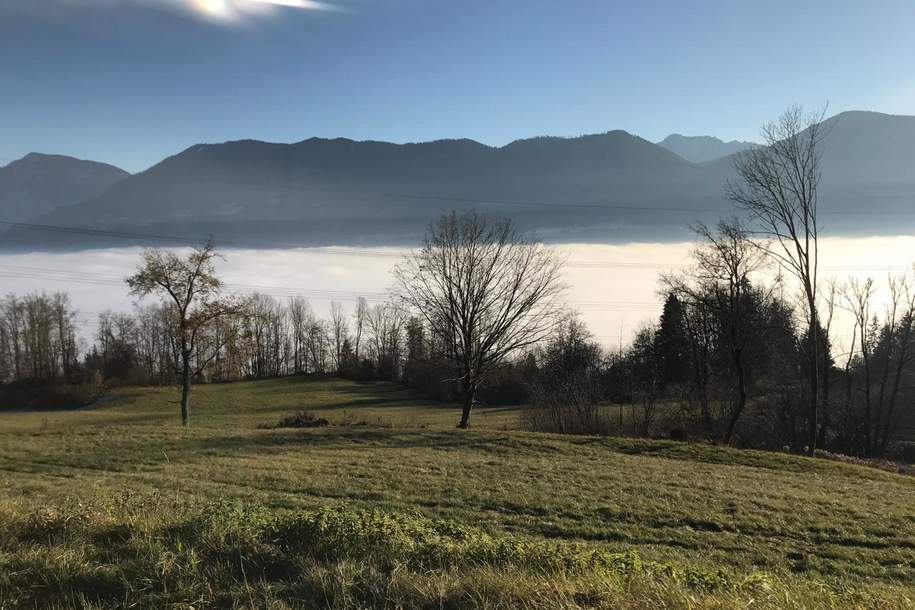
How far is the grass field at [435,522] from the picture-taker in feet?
11.5

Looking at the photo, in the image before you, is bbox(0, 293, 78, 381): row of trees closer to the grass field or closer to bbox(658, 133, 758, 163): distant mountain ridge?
the grass field

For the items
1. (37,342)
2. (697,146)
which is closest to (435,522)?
(37,342)

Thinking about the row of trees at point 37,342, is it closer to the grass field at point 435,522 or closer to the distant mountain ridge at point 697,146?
the grass field at point 435,522

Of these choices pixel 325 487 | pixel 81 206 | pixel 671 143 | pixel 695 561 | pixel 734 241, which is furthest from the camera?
pixel 671 143

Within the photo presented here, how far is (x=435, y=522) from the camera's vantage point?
228 inches

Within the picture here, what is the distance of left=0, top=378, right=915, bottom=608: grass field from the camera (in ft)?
11.5

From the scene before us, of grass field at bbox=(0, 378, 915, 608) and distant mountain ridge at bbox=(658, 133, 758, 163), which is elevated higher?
distant mountain ridge at bbox=(658, 133, 758, 163)

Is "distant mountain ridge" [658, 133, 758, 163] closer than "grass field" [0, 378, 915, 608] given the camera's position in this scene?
No

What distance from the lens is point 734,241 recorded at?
100 ft

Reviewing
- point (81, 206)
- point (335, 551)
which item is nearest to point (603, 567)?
point (335, 551)

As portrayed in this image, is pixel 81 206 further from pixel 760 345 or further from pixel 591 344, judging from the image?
pixel 760 345

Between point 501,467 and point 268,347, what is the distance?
88.8 m

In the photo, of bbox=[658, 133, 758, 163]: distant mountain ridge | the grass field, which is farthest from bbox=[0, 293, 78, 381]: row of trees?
bbox=[658, 133, 758, 163]: distant mountain ridge

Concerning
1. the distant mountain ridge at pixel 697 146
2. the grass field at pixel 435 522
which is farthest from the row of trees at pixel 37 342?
the distant mountain ridge at pixel 697 146
